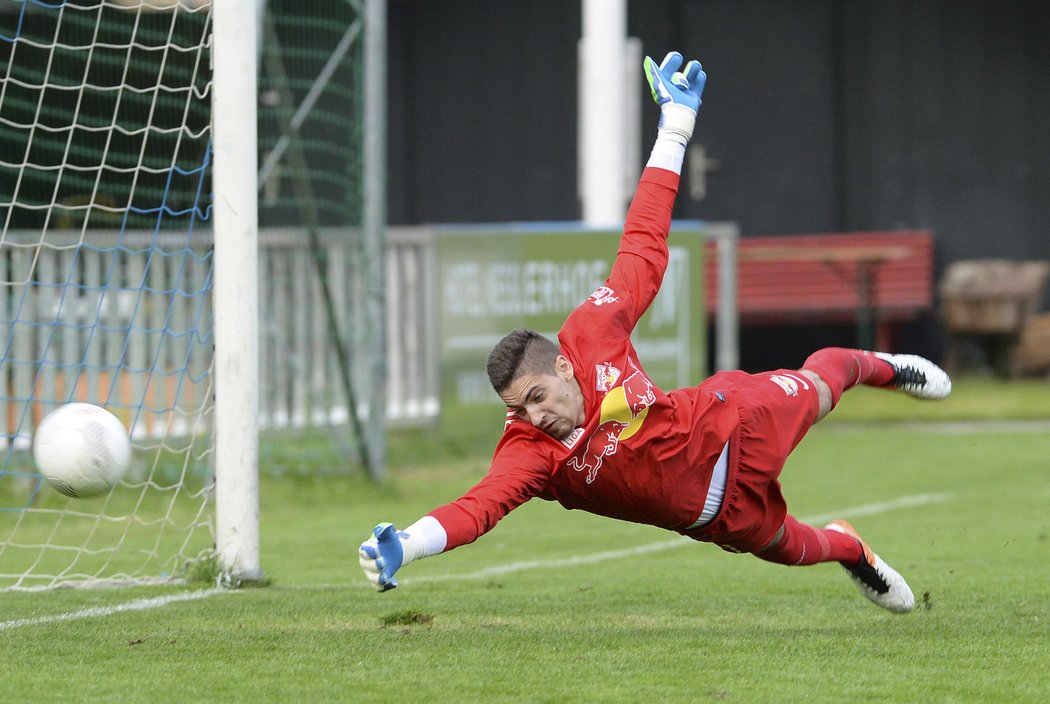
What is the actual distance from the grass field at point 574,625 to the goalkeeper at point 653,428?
0.33 m

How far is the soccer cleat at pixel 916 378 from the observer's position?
5383mm

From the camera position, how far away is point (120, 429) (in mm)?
5285

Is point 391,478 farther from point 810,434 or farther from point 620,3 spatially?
point 620,3

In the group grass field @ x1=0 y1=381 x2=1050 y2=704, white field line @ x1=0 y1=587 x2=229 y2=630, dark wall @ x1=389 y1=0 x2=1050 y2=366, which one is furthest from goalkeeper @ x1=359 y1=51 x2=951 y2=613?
dark wall @ x1=389 y1=0 x2=1050 y2=366

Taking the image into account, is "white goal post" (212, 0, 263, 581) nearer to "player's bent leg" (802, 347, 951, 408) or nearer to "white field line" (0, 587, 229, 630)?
"white field line" (0, 587, 229, 630)

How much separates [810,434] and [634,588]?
21.6 ft

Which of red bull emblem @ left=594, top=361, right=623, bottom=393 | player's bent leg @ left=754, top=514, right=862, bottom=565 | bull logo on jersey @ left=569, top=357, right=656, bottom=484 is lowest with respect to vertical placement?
player's bent leg @ left=754, top=514, right=862, bottom=565

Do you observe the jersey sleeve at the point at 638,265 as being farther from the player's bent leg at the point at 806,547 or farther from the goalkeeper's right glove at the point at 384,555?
the goalkeeper's right glove at the point at 384,555

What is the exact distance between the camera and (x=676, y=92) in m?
5.36

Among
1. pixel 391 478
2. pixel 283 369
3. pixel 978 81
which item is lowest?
pixel 391 478

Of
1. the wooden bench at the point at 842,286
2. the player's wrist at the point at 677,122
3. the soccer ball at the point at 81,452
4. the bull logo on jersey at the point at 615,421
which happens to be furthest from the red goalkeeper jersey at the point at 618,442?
the wooden bench at the point at 842,286

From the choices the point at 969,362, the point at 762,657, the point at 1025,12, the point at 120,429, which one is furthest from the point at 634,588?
the point at 1025,12

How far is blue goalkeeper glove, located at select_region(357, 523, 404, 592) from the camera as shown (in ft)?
13.0

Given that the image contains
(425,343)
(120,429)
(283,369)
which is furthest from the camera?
(425,343)
